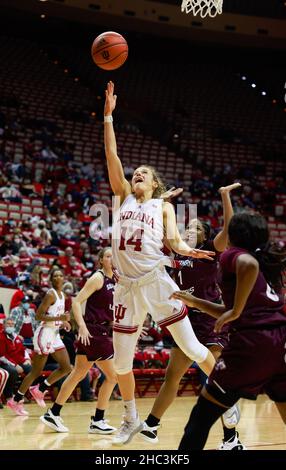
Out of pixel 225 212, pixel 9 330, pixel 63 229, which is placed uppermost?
pixel 63 229

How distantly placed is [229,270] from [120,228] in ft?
5.13

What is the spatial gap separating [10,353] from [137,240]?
172 inches

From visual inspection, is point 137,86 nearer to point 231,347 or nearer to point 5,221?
point 5,221

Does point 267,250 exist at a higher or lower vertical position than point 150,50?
lower

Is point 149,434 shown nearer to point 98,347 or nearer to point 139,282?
point 139,282

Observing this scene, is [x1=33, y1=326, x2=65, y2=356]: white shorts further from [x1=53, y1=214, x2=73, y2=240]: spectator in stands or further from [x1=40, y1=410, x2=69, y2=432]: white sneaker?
[x1=53, y1=214, x2=73, y2=240]: spectator in stands

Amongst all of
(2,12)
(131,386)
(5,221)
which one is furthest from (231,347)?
(2,12)

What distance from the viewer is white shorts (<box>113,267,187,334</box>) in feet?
16.8

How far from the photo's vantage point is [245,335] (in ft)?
12.5

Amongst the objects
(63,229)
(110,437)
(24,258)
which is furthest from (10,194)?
(110,437)

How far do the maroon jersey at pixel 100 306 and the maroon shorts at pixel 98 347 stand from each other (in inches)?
7.9

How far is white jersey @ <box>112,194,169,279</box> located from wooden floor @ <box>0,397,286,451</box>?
53.5 inches

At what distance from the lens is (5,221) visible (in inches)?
599

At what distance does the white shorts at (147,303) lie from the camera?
5125mm
